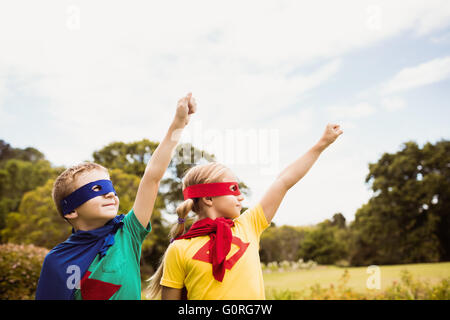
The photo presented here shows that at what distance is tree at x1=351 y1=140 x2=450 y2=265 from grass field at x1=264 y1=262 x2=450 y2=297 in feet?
11.5

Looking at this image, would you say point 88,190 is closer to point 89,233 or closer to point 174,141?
point 89,233

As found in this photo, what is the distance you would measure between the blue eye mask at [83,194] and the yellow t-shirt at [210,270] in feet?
1.83

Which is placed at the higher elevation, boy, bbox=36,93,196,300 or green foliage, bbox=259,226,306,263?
boy, bbox=36,93,196,300

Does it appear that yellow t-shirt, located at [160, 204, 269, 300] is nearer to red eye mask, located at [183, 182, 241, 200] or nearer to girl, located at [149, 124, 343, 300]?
girl, located at [149, 124, 343, 300]

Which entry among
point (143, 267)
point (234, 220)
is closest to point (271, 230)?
point (143, 267)

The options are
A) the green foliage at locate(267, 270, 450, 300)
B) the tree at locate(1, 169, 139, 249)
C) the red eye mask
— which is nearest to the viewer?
the red eye mask

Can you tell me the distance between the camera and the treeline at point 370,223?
1569 cm

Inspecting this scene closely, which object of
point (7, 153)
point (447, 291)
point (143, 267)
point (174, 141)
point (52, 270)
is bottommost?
point (143, 267)

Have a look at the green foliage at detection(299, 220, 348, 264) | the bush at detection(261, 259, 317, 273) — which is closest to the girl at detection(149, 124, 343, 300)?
the bush at detection(261, 259, 317, 273)

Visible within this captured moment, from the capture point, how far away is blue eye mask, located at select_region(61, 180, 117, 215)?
2261 mm

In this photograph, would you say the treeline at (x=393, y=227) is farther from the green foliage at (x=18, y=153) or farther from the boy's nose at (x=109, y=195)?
the green foliage at (x=18, y=153)

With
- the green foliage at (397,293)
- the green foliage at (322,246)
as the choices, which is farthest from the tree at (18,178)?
the green foliage at (397,293)
